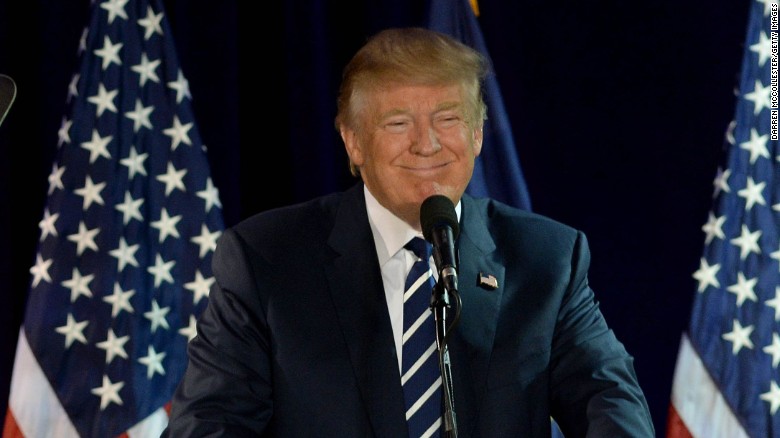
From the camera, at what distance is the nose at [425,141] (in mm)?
2330

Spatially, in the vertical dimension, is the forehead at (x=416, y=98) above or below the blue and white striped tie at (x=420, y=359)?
above

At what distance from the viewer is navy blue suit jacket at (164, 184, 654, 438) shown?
7.11ft

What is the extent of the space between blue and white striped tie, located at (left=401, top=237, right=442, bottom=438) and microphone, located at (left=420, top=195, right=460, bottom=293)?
0.39 meters

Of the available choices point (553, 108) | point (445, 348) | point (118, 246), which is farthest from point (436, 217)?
point (553, 108)

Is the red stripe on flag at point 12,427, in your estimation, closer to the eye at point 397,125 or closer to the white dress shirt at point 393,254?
the white dress shirt at point 393,254

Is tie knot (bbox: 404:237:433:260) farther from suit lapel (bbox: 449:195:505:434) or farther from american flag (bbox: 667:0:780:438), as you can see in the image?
american flag (bbox: 667:0:780:438)

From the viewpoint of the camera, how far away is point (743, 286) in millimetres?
3518

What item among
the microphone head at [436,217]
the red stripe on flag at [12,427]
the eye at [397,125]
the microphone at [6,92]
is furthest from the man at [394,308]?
the red stripe on flag at [12,427]

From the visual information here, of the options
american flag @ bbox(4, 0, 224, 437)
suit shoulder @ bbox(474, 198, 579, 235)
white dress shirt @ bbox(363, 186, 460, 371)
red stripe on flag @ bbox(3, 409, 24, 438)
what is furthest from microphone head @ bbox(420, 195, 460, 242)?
red stripe on flag @ bbox(3, 409, 24, 438)

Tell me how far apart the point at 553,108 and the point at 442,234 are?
232 cm

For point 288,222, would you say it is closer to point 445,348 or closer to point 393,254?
point 393,254

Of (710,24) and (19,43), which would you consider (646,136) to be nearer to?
(710,24)

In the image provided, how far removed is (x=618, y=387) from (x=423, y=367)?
423 mm

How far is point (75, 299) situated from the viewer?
3.35m
